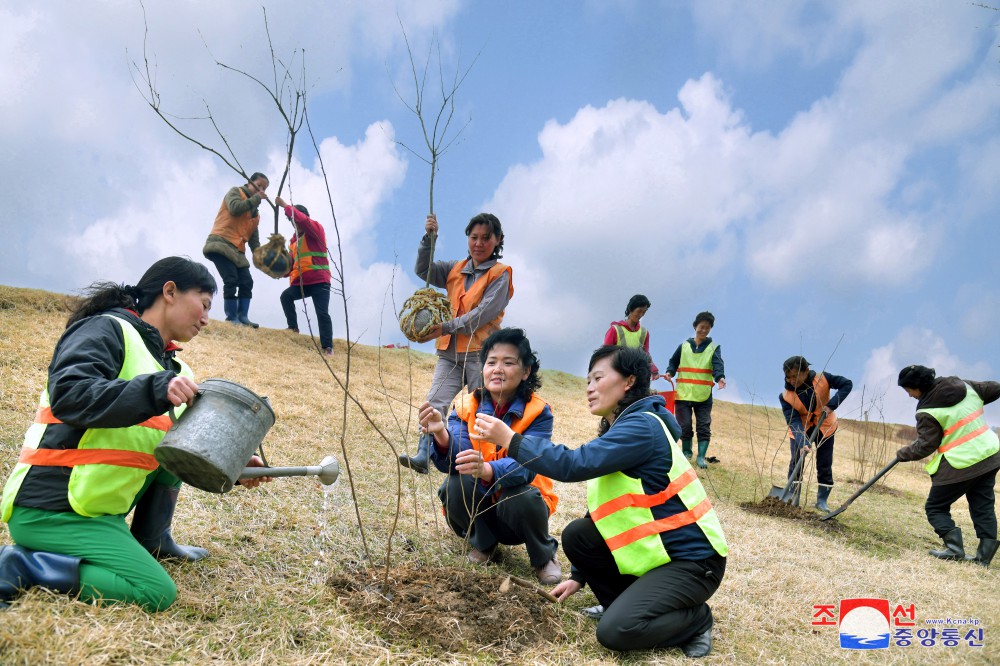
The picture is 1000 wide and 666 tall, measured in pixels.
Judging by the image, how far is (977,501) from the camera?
15.6 ft

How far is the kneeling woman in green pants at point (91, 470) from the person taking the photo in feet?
6.16

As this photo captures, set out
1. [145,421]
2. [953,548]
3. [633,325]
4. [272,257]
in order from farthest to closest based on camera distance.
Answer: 1. [272,257]
2. [633,325]
3. [953,548]
4. [145,421]

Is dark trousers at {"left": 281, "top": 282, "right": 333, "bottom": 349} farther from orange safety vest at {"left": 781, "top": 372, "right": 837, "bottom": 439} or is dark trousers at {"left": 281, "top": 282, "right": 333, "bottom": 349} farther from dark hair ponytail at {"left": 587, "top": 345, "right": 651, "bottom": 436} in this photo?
dark hair ponytail at {"left": 587, "top": 345, "right": 651, "bottom": 436}

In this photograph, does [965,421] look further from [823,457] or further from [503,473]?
[503,473]

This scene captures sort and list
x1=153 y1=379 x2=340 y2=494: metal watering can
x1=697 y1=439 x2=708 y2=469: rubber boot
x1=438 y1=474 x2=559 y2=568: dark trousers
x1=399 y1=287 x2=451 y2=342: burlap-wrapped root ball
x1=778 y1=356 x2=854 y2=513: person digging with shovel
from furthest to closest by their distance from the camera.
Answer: x1=697 y1=439 x2=708 y2=469: rubber boot < x1=778 y1=356 x2=854 y2=513: person digging with shovel < x1=399 y1=287 x2=451 y2=342: burlap-wrapped root ball < x1=438 y1=474 x2=559 y2=568: dark trousers < x1=153 y1=379 x2=340 y2=494: metal watering can

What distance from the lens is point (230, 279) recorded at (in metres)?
8.73

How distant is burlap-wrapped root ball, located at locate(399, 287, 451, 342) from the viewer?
4008 mm

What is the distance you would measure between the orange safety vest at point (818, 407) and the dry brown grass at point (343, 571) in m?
Result: 0.88

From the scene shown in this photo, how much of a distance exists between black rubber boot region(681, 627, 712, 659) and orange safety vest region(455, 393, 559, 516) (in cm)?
81

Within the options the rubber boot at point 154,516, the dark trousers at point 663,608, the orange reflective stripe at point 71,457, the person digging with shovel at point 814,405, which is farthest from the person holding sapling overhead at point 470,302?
the person digging with shovel at point 814,405

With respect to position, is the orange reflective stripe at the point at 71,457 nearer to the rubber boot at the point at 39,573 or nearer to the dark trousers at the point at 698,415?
the rubber boot at the point at 39,573

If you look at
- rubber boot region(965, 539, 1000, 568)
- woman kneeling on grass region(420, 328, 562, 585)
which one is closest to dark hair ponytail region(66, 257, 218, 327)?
woman kneeling on grass region(420, 328, 562, 585)

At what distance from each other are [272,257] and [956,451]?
731 centimetres

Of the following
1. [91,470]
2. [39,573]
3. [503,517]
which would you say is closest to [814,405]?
[503,517]
